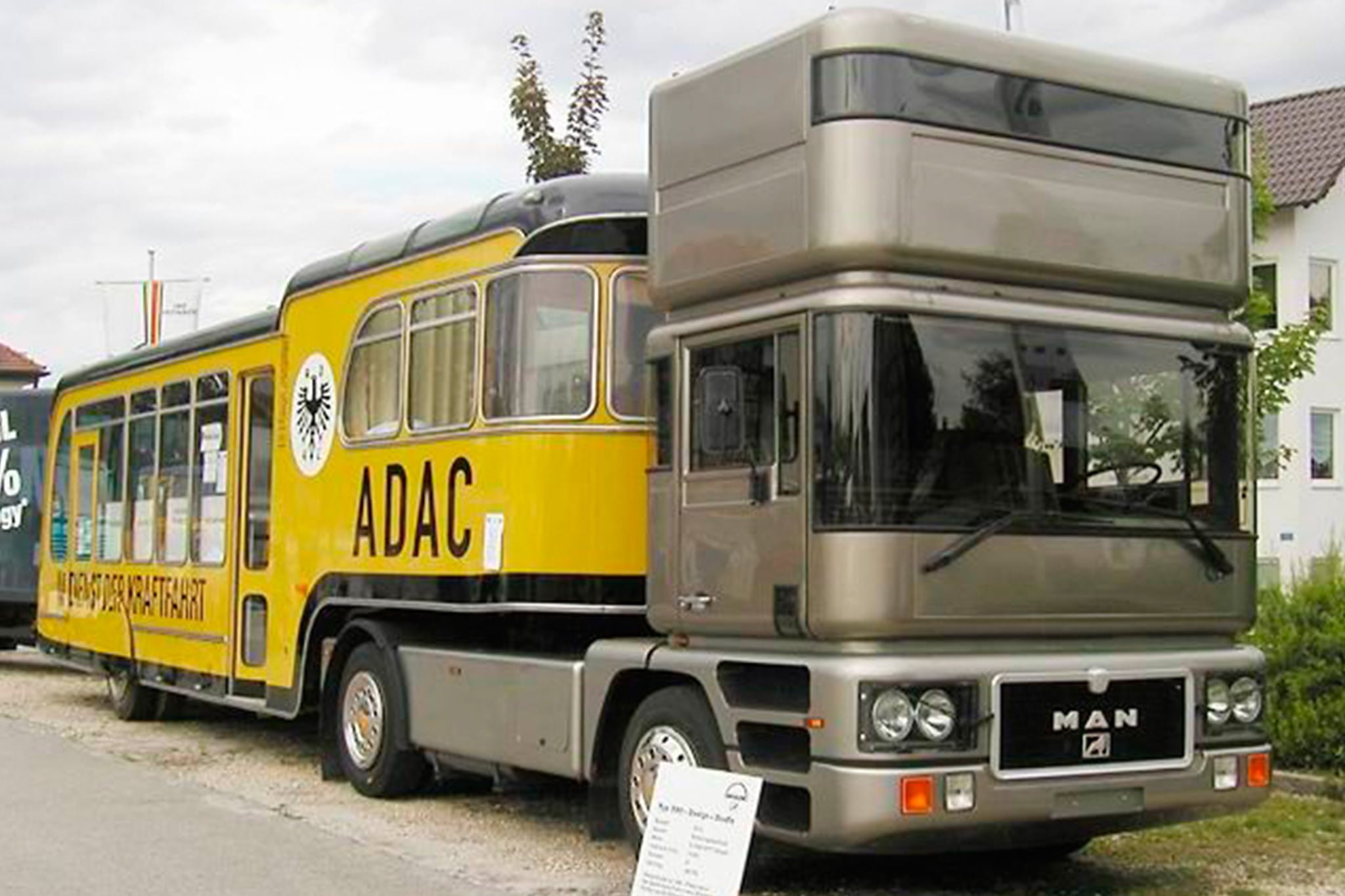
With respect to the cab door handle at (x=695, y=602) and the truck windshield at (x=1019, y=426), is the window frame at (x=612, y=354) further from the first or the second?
the truck windshield at (x=1019, y=426)

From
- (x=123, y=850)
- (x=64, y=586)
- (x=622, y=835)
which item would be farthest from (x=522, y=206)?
(x=64, y=586)

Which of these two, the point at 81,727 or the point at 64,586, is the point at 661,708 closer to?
the point at 81,727

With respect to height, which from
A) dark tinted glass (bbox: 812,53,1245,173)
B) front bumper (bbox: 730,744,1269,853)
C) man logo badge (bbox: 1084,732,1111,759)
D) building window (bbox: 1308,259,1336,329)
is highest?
building window (bbox: 1308,259,1336,329)

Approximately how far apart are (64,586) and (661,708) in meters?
10.2

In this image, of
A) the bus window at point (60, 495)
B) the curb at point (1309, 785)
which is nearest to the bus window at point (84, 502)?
the bus window at point (60, 495)

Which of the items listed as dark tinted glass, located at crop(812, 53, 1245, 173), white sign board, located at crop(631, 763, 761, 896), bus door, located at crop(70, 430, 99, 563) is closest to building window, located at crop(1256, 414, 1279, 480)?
dark tinted glass, located at crop(812, 53, 1245, 173)

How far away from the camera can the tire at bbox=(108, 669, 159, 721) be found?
52.6 ft

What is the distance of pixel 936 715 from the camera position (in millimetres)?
7629

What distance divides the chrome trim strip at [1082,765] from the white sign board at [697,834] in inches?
51.7

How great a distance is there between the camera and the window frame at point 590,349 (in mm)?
9539

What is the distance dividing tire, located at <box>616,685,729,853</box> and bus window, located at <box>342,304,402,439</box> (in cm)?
292

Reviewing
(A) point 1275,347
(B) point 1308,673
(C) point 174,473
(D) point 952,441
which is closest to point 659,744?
(D) point 952,441

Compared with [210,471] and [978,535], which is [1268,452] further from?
[978,535]

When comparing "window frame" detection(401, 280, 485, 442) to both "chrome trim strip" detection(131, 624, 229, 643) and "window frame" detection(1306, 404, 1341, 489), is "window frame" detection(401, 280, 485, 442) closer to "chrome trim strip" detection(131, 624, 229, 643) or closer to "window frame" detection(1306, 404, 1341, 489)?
"chrome trim strip" detection(131, 624, 229, 643)
